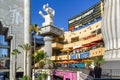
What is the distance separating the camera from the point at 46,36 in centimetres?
7119

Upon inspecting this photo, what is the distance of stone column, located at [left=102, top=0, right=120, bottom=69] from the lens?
32.0m

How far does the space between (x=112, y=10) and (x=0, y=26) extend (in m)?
40.7

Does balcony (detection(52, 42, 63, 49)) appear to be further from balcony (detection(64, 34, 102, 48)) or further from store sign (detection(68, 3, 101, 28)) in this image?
store sign (detection(68, 3, 101, 28))

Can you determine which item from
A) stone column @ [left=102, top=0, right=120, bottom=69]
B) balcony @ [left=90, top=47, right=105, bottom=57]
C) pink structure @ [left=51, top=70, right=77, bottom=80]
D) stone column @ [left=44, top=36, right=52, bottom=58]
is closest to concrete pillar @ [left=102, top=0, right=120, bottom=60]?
stone column @ [left=102, top=0, right=120, bottom=69]

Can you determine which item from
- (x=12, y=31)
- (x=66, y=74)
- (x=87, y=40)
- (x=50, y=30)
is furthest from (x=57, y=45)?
(x=66, y=74)

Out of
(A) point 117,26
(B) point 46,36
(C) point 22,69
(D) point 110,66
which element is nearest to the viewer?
(D) point 110,66

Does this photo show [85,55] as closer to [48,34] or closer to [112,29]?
[48,34]

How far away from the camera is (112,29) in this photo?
3297cm

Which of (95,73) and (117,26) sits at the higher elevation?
(117,26)

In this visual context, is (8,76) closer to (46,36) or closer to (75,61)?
(46,36)

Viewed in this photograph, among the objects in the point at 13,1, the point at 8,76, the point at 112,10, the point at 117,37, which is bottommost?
the point at 8,76

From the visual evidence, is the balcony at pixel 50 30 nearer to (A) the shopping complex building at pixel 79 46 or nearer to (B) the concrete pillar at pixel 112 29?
(A) the shopping complex building at pixel 79 46

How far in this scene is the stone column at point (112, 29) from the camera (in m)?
32.0

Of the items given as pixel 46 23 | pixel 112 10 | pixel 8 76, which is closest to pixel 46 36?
pixel 46 23
